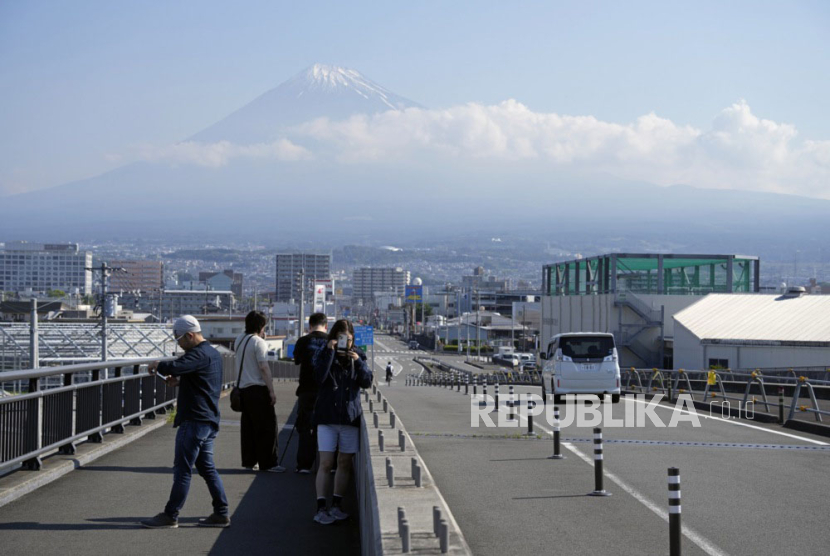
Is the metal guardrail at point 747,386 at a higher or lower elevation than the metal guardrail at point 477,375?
higher

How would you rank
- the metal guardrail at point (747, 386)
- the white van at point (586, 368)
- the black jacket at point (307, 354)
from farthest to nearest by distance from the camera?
the white van at point (586, 368)
the metal guardrail at point (747, 386)
the black jacket at point (307, 354)

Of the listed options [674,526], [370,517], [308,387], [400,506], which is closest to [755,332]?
[308,387]

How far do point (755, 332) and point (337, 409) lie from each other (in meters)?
45.9

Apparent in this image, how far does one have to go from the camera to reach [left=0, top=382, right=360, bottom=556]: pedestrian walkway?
7.80m

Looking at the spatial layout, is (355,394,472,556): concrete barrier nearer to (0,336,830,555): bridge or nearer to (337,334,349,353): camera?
(0,336,830,555): bridge

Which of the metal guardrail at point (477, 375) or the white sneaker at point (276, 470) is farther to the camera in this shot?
the metal guardrail at point (477, 375)

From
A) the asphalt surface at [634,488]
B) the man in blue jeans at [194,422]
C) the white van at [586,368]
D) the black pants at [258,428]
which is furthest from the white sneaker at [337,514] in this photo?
the white van at [586,368]

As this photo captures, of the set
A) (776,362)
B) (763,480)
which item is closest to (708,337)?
(776,362)

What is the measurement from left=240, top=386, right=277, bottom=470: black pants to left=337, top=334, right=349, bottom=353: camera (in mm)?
2856

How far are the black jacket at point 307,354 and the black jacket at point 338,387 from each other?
109 centimetres

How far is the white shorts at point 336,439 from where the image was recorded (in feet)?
28.8

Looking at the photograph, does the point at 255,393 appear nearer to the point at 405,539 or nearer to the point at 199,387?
the point at 199,387

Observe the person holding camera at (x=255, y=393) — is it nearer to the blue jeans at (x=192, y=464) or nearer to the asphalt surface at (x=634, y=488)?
the asphalt surface at (x=634, y=488)

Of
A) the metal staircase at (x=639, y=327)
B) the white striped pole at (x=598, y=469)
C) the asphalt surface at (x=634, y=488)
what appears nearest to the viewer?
the asphalt surface at (x=634, y=488)
